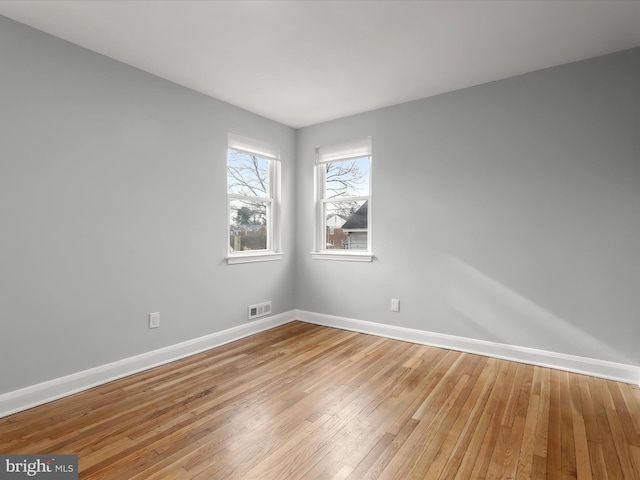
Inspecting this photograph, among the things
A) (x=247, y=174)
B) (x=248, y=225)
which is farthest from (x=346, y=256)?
(x=247, y=174)

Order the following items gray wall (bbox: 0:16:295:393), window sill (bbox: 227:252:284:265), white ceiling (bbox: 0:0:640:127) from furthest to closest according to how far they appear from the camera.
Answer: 1. window sill (bbox: 227:252:284:265)
2. gray wall (bbox: 0:16:295:393)
3. white ceiling (bbox: 0:0:640:127)

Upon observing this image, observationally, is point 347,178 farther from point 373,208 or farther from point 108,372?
point 108,372

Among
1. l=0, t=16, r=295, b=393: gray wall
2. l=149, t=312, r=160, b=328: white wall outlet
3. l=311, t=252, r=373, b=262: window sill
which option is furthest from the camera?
l=311, t=252, r=373, b=262: window sill

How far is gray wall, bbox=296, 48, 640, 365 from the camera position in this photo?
8.93 ft

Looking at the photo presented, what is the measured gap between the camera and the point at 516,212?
10.3ft

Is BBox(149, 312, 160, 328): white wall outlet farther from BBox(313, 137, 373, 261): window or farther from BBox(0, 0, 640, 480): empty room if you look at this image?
BBox(313, 137, 373, 261): window

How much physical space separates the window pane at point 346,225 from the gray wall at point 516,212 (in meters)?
0.24

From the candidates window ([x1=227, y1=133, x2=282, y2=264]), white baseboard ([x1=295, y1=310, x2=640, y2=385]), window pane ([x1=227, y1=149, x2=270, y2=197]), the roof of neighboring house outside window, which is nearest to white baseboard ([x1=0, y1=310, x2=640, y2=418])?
white baseboard ([x1=295, y1=310, x2=640, y2=385])

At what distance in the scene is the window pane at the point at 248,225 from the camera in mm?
3883

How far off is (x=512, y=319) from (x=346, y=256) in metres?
1.85

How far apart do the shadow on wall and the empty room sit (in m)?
0.02

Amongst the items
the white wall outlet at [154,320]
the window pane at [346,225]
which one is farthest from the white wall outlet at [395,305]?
the white wall outlet at [154,320]

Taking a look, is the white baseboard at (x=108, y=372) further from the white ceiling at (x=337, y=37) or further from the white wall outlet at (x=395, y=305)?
the white ceiling at (x=337, y=37)

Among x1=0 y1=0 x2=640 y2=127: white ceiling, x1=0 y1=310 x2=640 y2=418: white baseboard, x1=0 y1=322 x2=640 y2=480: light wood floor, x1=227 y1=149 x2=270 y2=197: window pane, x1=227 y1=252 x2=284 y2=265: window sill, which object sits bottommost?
x1=0 y1=322 x2=640 y2=480: light wood floor
